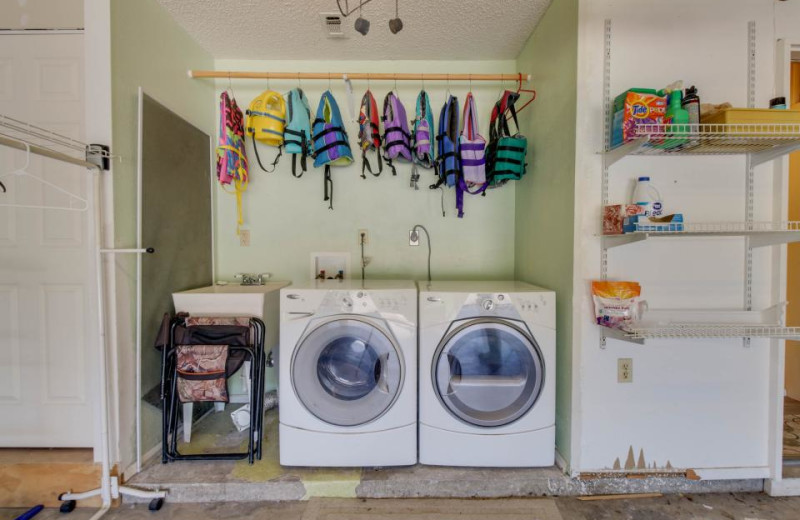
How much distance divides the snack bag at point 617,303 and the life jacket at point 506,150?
2.93ft

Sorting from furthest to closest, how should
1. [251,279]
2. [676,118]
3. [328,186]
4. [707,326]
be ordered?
1. [328,186]
2. [251,279]
3. [707,326]
4. [676,118]

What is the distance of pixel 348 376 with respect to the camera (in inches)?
70.7

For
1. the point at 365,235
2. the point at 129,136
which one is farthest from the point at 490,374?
the point at 129,136

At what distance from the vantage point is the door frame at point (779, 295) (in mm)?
1697

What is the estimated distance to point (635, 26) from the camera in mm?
1684

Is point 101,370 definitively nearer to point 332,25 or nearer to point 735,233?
point 332,25

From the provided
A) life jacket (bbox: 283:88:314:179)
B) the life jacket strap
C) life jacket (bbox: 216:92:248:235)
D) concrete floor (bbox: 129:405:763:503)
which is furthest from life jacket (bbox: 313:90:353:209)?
concrete floor (bbox: 129:405:763:503)

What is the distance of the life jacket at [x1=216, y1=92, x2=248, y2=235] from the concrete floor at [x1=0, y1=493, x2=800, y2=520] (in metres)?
1.83

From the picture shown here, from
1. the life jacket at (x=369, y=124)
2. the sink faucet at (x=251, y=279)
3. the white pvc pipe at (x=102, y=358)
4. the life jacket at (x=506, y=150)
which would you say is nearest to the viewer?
the white pvc pipe at (x=102, y=358)

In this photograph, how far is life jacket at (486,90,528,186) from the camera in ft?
7.17

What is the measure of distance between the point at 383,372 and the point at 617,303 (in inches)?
44.7

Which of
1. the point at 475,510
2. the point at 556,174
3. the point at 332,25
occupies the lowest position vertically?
the point at 475,510

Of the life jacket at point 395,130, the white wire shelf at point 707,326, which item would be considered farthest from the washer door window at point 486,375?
the life jacket at point 395,130

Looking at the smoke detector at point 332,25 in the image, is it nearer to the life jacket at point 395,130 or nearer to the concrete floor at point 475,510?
the life jacket at point 395,130
